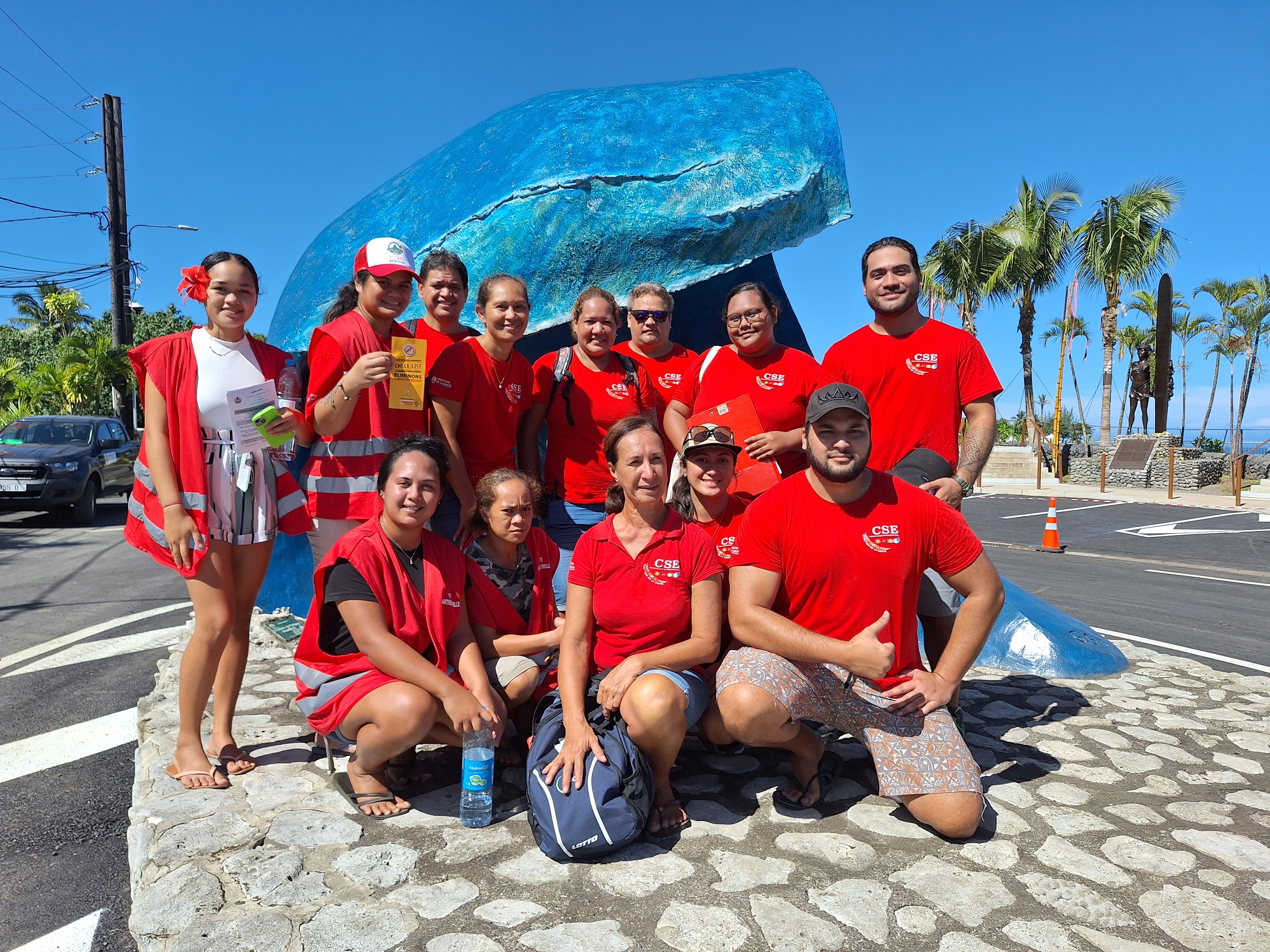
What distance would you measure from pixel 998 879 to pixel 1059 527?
1348 cm

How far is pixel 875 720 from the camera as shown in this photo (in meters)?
3.04

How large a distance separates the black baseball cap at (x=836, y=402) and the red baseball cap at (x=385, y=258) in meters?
1.73

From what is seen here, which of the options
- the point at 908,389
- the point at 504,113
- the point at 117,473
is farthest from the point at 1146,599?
the point at 117,473

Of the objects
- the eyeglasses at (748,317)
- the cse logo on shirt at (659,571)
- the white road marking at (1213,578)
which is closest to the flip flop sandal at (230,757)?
the cse logo on shirt at (659,571)

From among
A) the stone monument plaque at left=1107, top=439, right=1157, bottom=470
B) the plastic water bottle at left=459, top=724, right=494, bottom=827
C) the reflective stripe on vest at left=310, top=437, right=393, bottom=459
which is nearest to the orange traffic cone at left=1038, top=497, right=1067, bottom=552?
the reflective stripe on vest at left=310, top=437, right=393, bottom=459

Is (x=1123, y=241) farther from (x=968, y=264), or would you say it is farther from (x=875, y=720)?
(x=875, y=720)

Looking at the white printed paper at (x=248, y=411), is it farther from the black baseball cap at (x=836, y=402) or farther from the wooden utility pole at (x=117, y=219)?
the wooden utility pole at (x=117, y=219)

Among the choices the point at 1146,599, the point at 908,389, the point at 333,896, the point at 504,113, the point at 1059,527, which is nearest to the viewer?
the point at 333,896

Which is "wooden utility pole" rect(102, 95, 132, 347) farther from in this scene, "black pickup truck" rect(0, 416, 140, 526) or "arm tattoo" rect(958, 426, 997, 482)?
"arm tattoo" rect(958, 426, 997, 482)

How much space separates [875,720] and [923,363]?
150 cm

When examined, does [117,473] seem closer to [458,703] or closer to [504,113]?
[504,113]

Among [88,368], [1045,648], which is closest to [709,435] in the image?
[1045,648]

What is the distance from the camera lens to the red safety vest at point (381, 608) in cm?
303

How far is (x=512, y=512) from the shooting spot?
3260 mm
